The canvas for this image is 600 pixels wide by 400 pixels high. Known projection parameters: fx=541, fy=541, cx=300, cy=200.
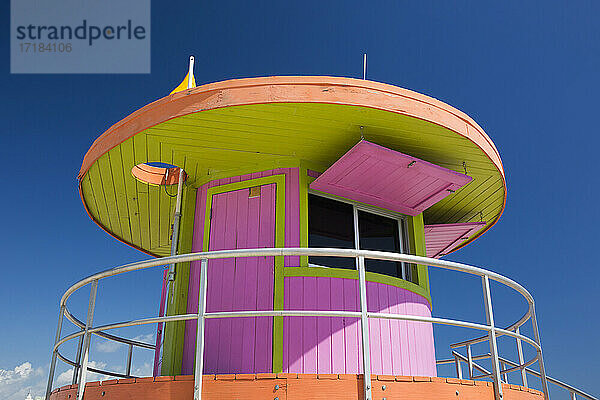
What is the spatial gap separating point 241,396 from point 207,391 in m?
0.28

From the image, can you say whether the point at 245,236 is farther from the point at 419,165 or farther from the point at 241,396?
the point at 241,396

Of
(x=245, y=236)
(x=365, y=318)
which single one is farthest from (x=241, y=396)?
(x=245, y=236)

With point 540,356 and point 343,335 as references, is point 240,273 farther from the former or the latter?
point 540,356

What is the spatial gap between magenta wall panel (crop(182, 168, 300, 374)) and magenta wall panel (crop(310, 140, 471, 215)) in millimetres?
575

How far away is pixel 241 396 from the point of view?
13.6 ft

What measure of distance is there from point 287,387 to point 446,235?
5.28m

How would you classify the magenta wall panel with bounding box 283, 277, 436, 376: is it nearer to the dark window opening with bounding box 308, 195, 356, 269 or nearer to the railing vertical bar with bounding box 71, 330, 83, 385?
the dark window opening with bounding box 308, 195, 356, 269

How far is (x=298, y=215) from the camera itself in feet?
21.0

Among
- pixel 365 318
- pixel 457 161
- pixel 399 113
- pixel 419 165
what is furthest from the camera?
pixel 457 161

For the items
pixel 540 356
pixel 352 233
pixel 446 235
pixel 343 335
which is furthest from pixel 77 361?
pixel 446 235

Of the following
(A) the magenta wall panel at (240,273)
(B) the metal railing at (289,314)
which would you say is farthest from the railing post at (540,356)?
(A) the magenta wall panel at (240,273)

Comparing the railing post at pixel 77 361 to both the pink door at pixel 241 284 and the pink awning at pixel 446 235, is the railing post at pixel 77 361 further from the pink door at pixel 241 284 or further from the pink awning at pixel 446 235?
the pink awning at pixel 446 235

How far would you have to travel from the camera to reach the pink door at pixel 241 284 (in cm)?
584

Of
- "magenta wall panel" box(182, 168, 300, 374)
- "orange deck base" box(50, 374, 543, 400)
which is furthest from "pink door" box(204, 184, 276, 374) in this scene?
"orange deck base" box(50, 374, 543, 400)
